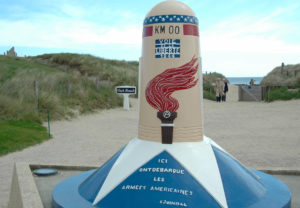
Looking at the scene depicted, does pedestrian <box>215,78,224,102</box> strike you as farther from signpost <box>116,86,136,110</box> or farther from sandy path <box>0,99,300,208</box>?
signpost <box>116,86,136,110</box>

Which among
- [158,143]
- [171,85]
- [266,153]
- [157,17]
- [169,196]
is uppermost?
[157,17]

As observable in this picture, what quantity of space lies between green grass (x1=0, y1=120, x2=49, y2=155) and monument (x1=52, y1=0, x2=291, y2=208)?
6883 millimetres

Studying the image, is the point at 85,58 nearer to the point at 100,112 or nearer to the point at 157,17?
the point at 100,112

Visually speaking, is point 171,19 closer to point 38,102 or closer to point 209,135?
point 209,135

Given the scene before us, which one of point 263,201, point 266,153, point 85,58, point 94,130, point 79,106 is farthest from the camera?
point 85,58

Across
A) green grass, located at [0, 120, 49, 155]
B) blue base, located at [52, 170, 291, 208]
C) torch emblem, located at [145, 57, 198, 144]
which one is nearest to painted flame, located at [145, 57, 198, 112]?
torch emblem, located at [145, 57, 198, 144]

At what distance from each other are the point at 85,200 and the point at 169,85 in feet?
5.14

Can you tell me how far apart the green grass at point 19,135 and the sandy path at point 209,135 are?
0.39 metres

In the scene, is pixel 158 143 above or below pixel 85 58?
below

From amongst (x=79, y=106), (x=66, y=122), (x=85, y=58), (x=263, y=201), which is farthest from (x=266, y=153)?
(x=85, y=58)

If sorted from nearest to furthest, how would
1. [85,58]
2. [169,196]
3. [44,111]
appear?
1. [169,196]
2. [44,111]
3. [85,58]

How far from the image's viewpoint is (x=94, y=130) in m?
13.7

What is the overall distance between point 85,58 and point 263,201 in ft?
120

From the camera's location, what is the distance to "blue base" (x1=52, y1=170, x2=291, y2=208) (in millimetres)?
3629
